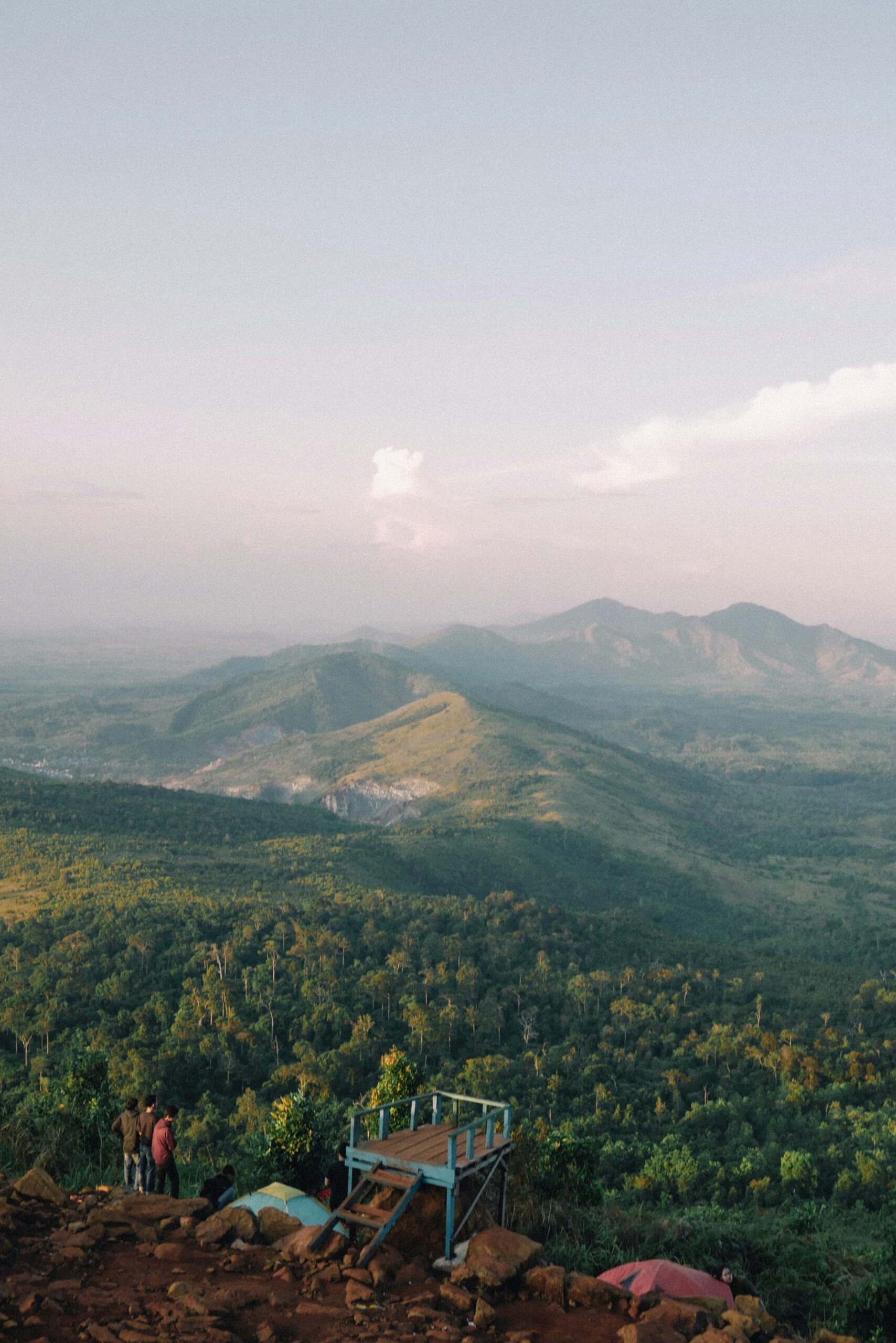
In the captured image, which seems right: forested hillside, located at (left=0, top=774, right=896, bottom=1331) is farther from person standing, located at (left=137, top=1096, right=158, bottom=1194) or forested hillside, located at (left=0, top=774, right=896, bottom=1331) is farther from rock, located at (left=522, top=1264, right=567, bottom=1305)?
rock, located at (left=522, top=1264, right=567, bottom=1305)

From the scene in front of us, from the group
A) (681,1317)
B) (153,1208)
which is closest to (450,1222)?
(681,1317)

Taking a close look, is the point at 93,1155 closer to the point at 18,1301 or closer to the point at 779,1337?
the point at 18,1301

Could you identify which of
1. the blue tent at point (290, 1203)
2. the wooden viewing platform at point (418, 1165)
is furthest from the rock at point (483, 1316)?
the blue tent at point (290, 1203)

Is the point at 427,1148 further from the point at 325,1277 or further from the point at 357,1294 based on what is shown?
the point at 357,1294

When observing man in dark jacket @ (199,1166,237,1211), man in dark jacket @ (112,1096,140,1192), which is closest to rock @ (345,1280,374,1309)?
man in dark jacket @ (199,1166,237,1211)

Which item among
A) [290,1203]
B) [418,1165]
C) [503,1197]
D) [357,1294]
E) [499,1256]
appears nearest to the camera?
[357,1294]

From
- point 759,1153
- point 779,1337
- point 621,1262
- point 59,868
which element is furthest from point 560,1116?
point 59,868
